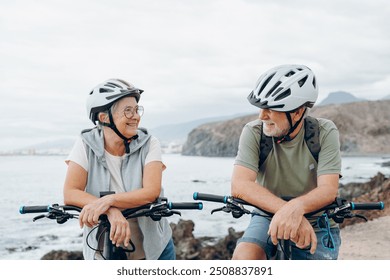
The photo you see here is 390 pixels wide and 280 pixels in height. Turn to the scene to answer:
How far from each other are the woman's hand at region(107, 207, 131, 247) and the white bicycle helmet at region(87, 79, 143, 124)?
553 millimetres

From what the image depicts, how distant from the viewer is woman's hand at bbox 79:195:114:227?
8.71ft

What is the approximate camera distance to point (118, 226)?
2658mm

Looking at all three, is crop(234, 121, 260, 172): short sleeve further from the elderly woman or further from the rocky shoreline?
the rocky shoreline

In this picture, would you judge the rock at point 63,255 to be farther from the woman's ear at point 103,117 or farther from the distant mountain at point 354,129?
the distant mountain at point 354,129

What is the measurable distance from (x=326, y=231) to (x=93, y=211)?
Result: 1.22 metres

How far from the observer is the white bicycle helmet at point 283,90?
2719 mm

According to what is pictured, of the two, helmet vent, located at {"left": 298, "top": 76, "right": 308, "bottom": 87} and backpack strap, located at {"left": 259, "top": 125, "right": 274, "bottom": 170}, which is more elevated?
helmet vent, located at {"left": 298, "top": 76, "right": 308, "bottom": 87}

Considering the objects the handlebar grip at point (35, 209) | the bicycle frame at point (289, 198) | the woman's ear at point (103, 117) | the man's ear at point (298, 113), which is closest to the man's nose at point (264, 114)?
the man's ear at point (298, 113)

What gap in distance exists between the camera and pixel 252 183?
2.73m

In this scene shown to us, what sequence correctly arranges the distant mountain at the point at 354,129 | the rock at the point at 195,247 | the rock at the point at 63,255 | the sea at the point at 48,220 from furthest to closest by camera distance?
the distant mountain at the point at 354,129 → the sea at the point at 48,220 → the rock at the point at 63,255 → the rock at the point at 195,247

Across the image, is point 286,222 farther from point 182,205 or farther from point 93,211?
point 93,211

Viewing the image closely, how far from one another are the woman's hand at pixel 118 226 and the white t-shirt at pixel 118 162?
21 cm

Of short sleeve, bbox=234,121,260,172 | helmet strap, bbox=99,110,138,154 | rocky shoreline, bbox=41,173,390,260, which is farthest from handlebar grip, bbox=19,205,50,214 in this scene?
rocky shoreline, bbox=41,173,390,260
